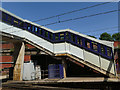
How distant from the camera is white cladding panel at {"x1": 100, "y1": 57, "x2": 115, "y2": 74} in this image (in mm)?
9835

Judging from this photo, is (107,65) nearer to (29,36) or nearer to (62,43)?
(62,43)

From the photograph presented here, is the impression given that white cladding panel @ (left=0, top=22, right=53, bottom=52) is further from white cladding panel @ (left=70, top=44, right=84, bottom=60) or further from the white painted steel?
white cladding panel @ (left=70, top=44, right=84, bottom=60)

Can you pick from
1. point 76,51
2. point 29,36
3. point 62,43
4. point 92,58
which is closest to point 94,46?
point 92,58

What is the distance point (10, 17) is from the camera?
13289mm

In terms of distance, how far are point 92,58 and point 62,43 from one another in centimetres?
396

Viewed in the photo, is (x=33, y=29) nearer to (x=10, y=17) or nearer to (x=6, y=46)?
(x=10, y=17)

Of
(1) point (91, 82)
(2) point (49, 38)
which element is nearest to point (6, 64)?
(2) point (49, 38)

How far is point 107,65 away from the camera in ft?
33.1

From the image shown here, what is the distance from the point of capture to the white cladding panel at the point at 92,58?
34.4ft

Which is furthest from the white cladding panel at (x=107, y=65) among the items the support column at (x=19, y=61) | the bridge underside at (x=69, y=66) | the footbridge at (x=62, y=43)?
the support column at (x=19, y=61)

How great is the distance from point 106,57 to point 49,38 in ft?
24.5

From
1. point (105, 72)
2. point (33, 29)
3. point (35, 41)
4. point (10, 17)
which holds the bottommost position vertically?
point (105, 72)

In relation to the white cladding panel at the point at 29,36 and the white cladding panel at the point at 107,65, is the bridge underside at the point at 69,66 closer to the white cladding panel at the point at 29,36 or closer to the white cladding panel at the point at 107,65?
the white cladding panel at the point at 29,36

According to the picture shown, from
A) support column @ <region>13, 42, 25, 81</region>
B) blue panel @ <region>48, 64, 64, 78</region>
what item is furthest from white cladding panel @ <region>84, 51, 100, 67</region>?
support column @ <region>13, 42, 25, 81</region>
